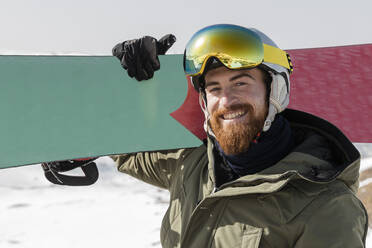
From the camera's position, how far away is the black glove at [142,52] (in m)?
1.97

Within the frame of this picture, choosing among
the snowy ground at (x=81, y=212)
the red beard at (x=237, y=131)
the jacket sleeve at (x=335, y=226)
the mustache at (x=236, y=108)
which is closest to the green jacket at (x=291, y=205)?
the jacket sleeve at (x=335, y=226)

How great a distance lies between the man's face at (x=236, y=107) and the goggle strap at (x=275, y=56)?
0.26 feet

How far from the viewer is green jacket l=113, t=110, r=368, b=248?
1.17 m

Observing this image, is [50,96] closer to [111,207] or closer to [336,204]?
Result: [336,204]

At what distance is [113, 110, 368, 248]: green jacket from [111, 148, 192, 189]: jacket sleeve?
1.29 feet

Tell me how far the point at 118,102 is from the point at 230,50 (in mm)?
1025

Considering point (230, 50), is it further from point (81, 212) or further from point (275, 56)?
point (81, 212)

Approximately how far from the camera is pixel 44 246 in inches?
191

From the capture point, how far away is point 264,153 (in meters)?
1.48

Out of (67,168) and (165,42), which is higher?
(165,42)

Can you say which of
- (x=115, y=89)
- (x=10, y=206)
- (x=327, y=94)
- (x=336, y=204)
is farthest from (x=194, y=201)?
(x=10, y=206)

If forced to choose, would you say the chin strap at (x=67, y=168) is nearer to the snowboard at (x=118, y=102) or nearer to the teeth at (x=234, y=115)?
the snowboard at (x=118, y=102)

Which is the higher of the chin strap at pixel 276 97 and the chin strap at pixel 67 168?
the chin strap at pixel 276 97

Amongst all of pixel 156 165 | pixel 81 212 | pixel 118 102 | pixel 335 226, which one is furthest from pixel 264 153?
pixel 81 212
